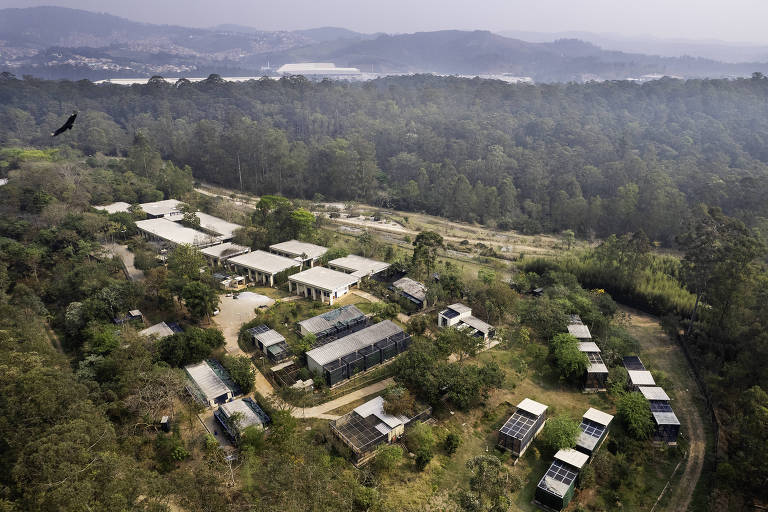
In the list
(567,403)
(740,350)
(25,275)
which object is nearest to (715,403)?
(740,350)

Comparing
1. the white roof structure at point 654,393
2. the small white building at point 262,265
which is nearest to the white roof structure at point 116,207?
the small white building at point 262,265

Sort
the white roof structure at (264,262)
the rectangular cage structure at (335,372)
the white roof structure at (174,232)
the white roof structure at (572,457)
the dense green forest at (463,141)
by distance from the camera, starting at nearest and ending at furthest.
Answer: the white roof structure at (572,457), the rectangular cage structure at (335,372), the white roof structure at (264,262), the white roof structure at (174,232), the dense green forest at (463,141)

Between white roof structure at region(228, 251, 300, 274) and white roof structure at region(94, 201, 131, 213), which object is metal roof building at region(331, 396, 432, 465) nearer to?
white roof structure at region(228, 251, 300, 274)

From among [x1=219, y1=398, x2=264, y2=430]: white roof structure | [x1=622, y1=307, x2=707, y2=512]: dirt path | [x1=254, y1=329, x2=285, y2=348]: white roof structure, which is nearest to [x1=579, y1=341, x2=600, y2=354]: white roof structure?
[x1=622, y1=307, x2=707, y2=512]: dirt path

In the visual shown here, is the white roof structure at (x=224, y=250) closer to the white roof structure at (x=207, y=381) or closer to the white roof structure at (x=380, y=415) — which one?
the white roof structure at (x=207, y=381)

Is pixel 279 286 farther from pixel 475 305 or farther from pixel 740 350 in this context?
pixel 740 350

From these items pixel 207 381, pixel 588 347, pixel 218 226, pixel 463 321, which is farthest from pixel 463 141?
pixel 207 381

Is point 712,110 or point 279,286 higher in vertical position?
point 712,110
